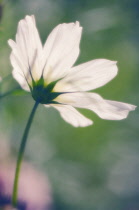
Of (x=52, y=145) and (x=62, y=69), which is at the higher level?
(x=62, y=69)

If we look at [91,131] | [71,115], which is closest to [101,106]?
[71,115]

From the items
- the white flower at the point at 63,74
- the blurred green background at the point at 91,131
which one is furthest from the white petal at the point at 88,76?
the blurred green background at the point at 91,131

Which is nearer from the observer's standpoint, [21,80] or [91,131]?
[21,80]

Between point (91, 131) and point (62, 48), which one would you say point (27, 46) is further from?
point (91, 131)

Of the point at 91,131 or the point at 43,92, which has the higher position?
the point at 43,92

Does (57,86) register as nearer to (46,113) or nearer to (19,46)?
(19,46)

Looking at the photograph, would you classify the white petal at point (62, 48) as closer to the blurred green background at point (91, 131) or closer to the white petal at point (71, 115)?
the white petal at point (71, 115)

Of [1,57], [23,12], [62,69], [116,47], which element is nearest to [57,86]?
[62,69]
